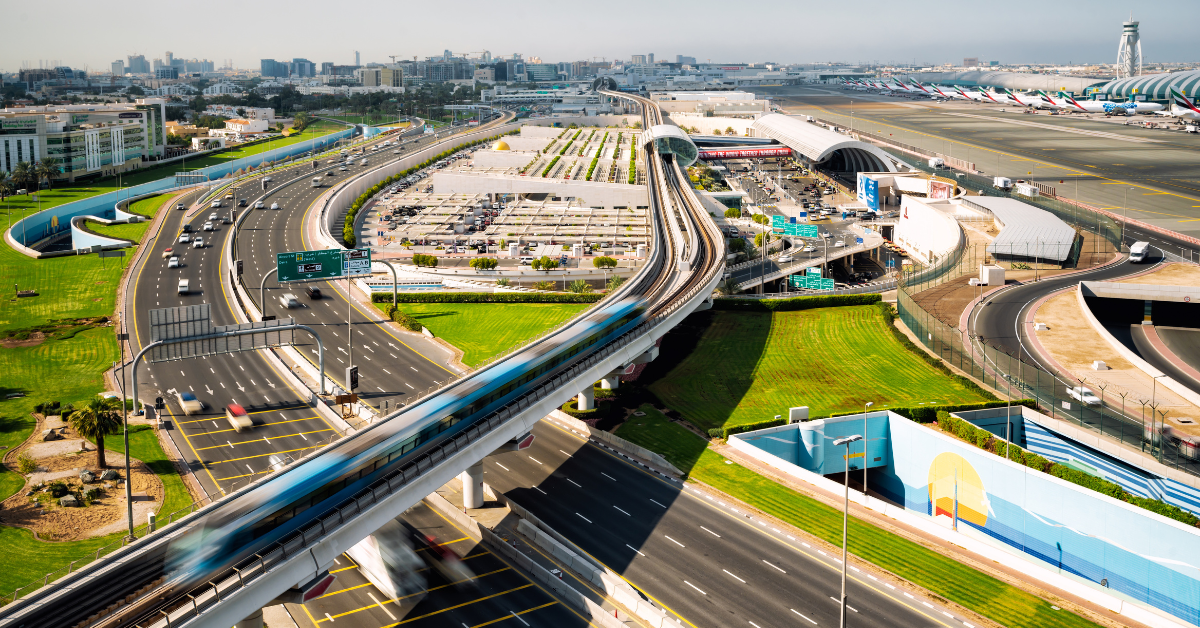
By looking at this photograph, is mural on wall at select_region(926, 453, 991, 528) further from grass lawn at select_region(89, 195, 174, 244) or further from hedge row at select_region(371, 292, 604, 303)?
grass lawn at select_region(89, 195, 174, 244)

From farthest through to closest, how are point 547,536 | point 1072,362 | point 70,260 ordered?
point 70,260 → point 1072,362 → point 547,536

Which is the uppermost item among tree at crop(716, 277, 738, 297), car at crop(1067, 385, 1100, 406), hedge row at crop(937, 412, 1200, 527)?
tree at crop(716, 277, 738, 297)

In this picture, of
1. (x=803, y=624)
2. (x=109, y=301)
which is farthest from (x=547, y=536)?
(x=109, y=301)

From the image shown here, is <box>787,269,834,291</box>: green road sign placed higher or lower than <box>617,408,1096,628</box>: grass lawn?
higher

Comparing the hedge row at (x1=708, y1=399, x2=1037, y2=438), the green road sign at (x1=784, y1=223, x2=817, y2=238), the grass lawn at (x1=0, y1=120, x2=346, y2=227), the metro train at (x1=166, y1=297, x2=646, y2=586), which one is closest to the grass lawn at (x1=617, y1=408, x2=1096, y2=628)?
the hedge row at (x1=708, y1=399, x2=1037, y2=438)

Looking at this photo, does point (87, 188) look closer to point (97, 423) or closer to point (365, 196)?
point (365, 196)

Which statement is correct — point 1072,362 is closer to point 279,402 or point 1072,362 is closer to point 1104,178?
point 279,402
